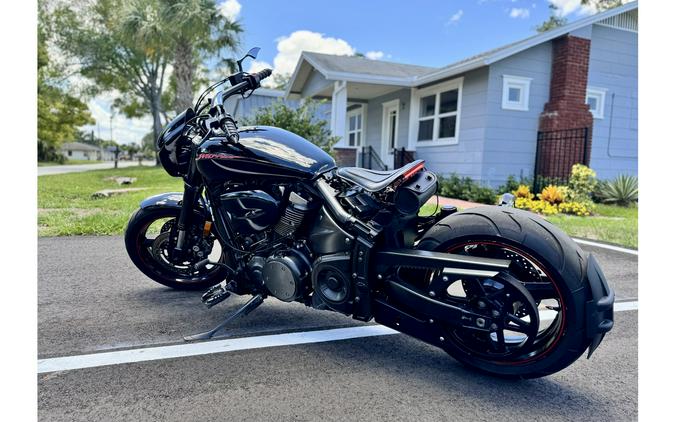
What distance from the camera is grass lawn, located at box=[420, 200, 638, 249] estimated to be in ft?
18.7

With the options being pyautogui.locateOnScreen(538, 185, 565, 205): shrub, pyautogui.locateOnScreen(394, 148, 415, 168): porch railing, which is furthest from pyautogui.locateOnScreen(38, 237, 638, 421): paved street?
pyautogui.locateOnScreen(394, 148, 415, 168): porch railing

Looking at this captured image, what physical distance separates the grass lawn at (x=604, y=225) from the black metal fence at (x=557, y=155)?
61.0 inches

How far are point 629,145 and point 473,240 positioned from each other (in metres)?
12.2

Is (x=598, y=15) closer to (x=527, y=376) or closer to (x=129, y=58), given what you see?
(x=527, y=376)

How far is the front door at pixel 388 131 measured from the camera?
45.7 feet

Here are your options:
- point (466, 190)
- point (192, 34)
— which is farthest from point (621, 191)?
point (192, 34)

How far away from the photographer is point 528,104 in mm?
10531

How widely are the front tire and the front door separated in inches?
435

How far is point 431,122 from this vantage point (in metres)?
12.1

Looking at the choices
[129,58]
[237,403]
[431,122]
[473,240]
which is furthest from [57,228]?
[129,58]

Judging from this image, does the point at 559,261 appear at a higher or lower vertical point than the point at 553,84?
lower

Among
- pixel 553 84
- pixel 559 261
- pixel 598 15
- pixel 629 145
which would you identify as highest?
pixel 598 15

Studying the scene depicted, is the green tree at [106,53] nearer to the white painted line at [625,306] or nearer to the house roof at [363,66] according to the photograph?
the house roof at [363,66]

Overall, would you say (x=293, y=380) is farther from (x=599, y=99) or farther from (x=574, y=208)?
(x=599, y=99)
